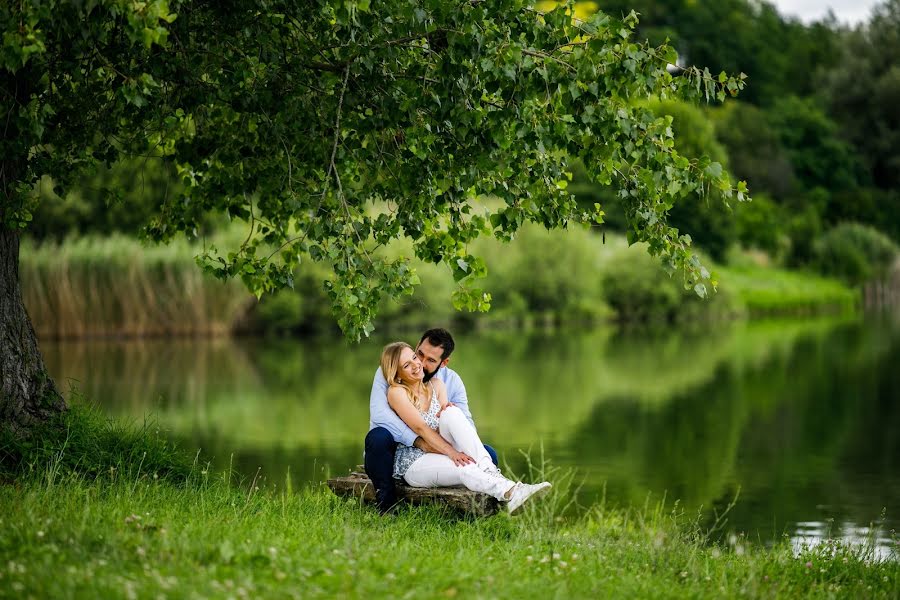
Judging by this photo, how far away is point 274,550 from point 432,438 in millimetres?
2290

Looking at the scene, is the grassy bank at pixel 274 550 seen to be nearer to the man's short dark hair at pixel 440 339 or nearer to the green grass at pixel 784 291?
the man's short dark hair at pixel 440 339

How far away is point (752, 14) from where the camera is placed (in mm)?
90688

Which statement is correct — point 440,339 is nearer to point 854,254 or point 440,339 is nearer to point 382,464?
point 382,464

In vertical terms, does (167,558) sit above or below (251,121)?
below

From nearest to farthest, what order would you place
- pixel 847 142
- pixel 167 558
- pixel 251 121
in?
pixel 167 558 → pixel 251 121 → pixel 847 142

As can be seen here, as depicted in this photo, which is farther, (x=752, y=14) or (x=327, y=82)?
(x=752, y=14)

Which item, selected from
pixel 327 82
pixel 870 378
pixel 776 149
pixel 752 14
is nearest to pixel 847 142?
pixel 776 149

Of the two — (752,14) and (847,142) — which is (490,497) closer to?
(847,142)

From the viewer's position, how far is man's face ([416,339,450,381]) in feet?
26.6

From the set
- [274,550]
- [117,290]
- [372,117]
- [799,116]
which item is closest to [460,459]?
[274,550]

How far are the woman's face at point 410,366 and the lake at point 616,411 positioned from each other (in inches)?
73.7

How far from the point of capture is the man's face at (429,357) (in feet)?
26.6

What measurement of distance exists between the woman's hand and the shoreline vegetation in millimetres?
14330

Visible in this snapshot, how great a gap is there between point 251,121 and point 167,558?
4084mm
